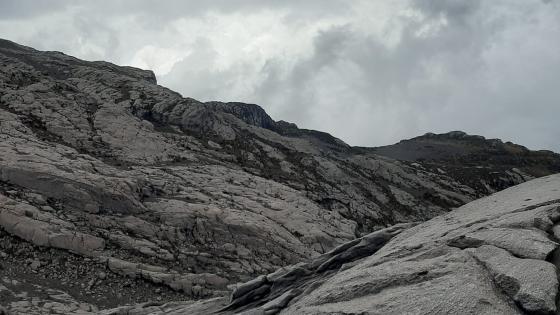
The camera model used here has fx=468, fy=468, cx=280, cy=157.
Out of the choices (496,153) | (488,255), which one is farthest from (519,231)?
(496,153)

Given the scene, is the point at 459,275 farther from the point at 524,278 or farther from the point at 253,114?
the point at 253,114

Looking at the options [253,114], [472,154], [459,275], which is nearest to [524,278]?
[459,275]

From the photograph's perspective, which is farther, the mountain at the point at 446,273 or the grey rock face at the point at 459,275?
the mountain at the point at 446,273

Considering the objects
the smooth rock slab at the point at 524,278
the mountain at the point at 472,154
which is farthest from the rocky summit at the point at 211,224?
the mountain at the point at 472,154

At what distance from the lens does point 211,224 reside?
117 ft

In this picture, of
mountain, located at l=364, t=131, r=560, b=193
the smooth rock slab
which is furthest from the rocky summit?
mountain, located at l=364, t=131, r=560, b=193

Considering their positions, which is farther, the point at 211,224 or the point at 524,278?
the point at 211,224

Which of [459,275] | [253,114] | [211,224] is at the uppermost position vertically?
[253,114]

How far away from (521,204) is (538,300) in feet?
26.5

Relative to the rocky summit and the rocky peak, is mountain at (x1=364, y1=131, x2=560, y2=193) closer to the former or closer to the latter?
the rocky peak

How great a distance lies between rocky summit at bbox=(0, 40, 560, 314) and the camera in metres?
13.9

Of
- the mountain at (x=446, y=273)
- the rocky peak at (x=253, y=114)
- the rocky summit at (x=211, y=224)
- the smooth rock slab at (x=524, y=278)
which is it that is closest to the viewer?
the smooth rock slab at (x=524, y=278)

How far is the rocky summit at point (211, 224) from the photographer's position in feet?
45.6

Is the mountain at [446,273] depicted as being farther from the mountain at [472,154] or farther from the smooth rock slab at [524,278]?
the mountain at [472,154]
